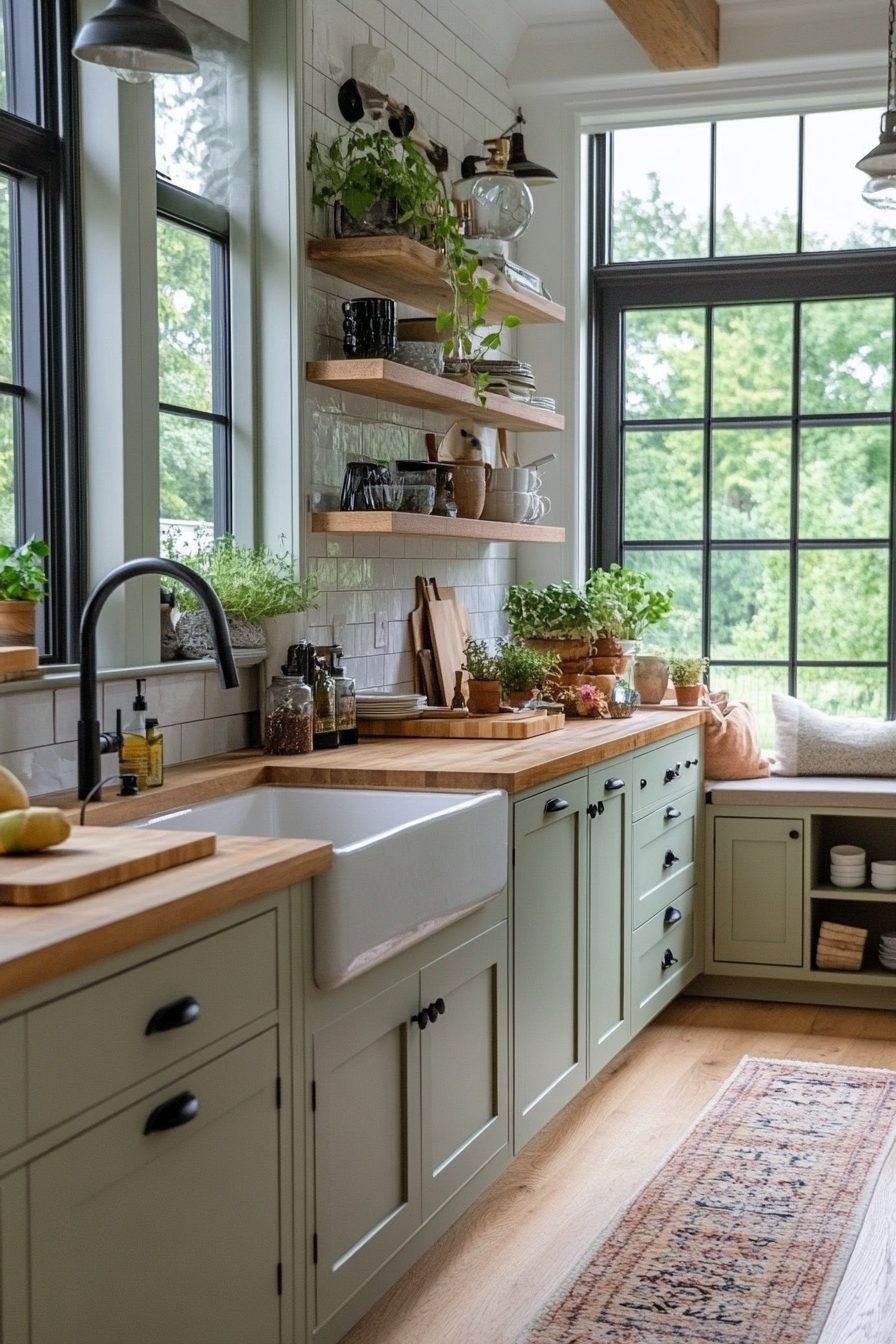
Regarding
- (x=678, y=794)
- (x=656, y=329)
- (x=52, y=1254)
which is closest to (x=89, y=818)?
→ (x=52, y=1254)

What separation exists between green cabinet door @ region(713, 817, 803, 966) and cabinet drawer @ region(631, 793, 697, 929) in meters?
0.14

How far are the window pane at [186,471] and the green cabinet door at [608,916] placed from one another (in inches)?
46.3

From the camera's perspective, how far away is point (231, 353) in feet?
12.2

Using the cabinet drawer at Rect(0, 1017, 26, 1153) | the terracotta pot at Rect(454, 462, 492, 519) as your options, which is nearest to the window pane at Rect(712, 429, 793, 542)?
the terracotta pot at Rect(454, 462, 492, 519)

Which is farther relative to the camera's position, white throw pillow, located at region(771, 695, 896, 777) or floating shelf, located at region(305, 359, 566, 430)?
white throw pillow, located at region(771, 695, 896, 777)

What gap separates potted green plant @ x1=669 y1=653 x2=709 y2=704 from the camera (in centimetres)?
494

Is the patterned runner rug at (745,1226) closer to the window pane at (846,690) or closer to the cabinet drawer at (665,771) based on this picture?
the cabinet drawer at (665,771)

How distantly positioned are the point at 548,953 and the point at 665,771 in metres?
1.11

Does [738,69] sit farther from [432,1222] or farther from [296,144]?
[432,1222]

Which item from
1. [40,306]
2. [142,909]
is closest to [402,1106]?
[142,909]

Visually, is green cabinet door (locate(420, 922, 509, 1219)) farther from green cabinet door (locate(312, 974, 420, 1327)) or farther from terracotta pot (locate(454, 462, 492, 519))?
terracotta pot (locate(454, 462, 492, 519))

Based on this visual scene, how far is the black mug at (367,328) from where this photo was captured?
383 cm

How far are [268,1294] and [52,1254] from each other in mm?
635

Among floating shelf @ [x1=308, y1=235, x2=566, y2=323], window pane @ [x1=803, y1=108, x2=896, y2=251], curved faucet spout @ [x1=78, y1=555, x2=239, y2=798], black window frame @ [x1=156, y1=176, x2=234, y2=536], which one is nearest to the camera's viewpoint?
curved faucet spout @ [x1=78, y1=555, x2=239, y2=798]
